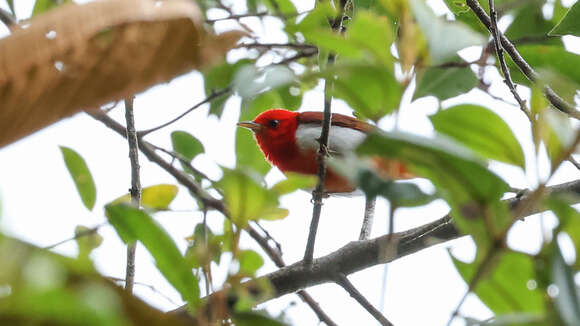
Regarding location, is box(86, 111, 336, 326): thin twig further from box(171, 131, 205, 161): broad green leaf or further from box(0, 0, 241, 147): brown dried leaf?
box(0, 0, 241, 147): brown dried leaf

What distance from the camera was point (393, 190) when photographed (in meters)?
0.73

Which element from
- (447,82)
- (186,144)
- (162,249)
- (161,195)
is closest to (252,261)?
(162,249)

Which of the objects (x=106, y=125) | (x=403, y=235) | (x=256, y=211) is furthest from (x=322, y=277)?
(x=256, y=211)

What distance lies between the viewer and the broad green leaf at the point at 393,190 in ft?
2.30

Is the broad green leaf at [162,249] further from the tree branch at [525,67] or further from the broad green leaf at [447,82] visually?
the tree branch at [525,67]

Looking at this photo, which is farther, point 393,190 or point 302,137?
point 302,137

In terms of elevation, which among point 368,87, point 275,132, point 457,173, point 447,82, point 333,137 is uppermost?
point 275,132

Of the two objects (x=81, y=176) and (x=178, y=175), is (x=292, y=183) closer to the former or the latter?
(x=81, y=176)

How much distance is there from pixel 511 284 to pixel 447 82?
1.07 m

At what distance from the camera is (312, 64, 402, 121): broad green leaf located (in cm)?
68

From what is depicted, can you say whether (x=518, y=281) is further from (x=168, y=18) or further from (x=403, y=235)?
(x=403, y=235)

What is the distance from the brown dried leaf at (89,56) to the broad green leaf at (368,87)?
156 millimetres

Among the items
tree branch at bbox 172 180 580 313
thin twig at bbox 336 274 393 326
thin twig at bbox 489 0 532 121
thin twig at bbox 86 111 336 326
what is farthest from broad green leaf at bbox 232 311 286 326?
thin twig at bbox 86 111 336 326

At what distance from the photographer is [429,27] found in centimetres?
72
